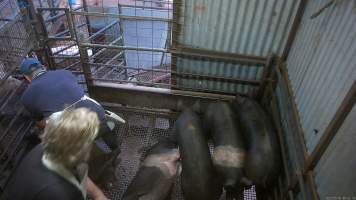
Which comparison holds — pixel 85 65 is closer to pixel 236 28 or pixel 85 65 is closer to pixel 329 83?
pixel 236 28

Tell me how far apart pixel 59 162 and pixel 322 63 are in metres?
1.95

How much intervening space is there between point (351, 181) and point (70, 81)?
219 centimetres

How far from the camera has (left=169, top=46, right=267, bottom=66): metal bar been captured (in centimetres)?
329

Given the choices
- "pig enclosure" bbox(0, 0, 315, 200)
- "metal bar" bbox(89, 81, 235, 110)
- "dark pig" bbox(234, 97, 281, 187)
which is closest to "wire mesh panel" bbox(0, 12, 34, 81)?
"pig enclosure" bbox(0, 0, 315, 200)

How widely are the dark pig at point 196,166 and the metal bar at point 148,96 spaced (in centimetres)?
54

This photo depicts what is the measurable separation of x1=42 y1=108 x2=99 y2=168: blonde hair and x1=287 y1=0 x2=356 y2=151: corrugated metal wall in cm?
155

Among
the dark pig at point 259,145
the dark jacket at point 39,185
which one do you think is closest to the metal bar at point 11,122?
the dark jacket at point 39,185

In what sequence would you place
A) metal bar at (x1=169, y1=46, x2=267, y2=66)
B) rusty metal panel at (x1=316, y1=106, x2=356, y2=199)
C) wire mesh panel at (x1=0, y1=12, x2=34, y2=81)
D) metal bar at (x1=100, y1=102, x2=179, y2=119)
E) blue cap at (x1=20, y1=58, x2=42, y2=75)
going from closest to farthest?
rusty metal panel at (x1=316, y1=106, x2=356, y2=199) < blue cap at (x1=20, y1=58, x2=42, y2=75) < wire mesh panel at (x1=0, y1=12, x2=34, y2=81) < metal bar at (x1=169, y1=46, x2=267, y2=66) < metal bar at (x1=100, y1=102, x2=179, y2=119)

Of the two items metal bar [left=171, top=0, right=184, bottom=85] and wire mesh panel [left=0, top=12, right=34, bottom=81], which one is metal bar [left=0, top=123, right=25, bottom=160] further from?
metal bar [left=171, top=0, right=184, bottom=85]

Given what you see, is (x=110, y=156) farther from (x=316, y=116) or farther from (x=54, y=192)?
(x=316, y=116)

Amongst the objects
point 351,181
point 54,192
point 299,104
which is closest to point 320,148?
point 351,181

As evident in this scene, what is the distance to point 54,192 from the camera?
150 centimetres

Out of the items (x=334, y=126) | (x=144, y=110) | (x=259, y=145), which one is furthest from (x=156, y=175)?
(x=334, y=126)

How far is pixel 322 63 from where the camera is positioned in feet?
7.65
